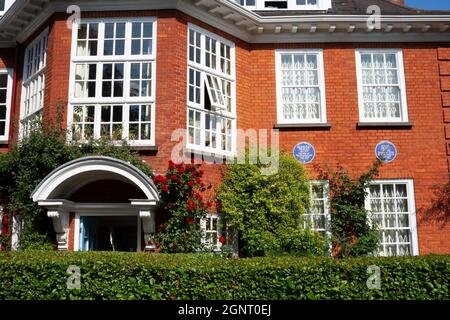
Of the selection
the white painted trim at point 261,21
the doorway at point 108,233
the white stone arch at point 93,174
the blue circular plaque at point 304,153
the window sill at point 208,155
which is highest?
the white painted trim at point 261,21

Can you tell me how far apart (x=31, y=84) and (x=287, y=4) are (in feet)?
24.7

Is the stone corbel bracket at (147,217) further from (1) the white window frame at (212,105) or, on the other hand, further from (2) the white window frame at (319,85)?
(2) the white window frame at (319,85)

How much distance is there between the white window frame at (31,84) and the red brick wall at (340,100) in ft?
1.65

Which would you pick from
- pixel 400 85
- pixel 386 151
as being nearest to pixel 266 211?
pixel 386 151

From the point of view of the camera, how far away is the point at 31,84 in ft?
40.7

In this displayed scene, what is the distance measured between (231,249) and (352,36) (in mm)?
6643

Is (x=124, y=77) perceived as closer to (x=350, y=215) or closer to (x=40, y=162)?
(x=40, y=162)

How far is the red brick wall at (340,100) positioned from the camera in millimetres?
11031

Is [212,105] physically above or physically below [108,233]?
above

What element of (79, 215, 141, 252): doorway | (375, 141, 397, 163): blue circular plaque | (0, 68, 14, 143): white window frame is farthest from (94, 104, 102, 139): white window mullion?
(375, 141, 397, 163): blue circular plaque

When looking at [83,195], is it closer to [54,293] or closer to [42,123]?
[42,123]

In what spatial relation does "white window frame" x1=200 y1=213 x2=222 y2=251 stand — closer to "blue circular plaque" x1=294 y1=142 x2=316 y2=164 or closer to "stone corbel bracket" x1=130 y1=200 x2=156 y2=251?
"stone corbel bracket" x1=130 y1=200 x2=156 y2=251

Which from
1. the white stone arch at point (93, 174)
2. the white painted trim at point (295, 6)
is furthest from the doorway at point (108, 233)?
the white painted trim at point (295, 6)

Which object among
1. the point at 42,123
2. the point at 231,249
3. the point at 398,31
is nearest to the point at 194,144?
the point at 231,249
